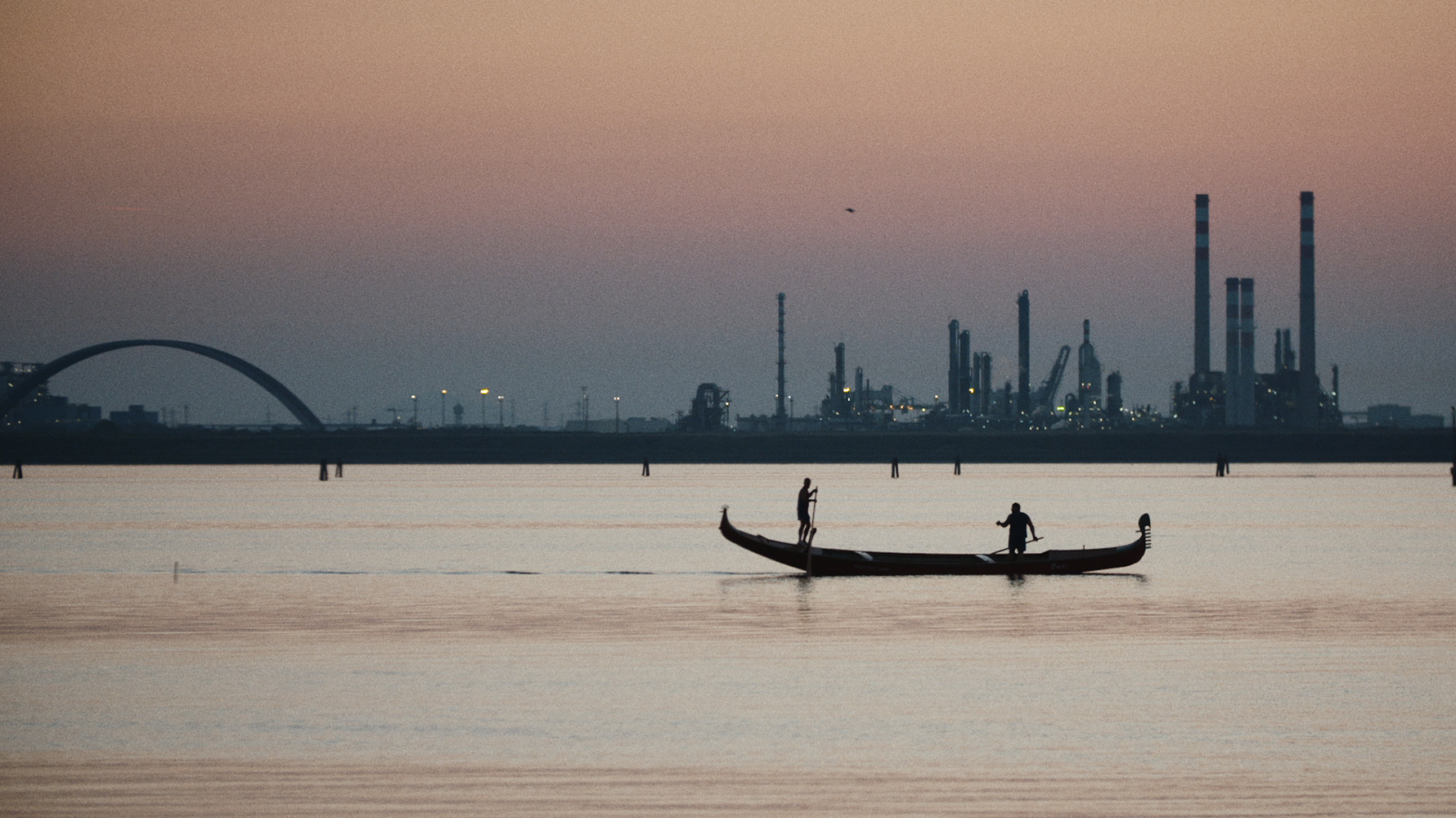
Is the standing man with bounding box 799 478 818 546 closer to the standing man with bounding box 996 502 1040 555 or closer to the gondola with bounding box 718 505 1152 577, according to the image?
the gondola with bounding box 718 505 1152 577

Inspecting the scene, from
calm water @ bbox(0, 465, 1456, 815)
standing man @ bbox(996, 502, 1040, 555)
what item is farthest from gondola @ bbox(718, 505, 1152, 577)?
calm water @ bbox(0, 465, 1456, 815)

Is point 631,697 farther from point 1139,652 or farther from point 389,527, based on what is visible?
A: point 389,527

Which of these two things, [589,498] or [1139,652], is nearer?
[1139,652]

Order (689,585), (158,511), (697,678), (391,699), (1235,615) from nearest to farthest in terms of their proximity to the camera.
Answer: (391,699) < (697,678) < (1235,615) < (689,585) < (158,511)

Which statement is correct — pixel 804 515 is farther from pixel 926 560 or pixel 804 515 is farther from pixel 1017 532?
pixel 1017 532

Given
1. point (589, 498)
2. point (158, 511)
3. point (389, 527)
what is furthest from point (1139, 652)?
point (589, 498)

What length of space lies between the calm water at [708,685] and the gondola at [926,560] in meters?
0.56

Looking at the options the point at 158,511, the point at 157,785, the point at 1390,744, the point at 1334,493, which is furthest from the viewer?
the point at 1334,493

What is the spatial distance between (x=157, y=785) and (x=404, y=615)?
772 inches

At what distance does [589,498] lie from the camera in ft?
403

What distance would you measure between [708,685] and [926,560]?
18.9 metres

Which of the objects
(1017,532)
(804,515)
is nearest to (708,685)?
(804,515)

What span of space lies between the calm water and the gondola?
1.84 feet

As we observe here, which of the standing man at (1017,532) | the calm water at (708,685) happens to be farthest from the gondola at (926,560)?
the calm water at (708,685)
